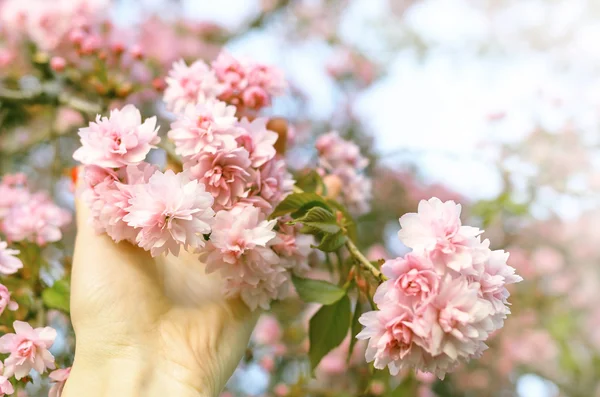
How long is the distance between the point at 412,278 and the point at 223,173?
249 millimetres

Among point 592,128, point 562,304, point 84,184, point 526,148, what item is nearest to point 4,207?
point 84,184

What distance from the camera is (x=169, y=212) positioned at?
59cm

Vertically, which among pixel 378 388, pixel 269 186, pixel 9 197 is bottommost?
pixel 378 388

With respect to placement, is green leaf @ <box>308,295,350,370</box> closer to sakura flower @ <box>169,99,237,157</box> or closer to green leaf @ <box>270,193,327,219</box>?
green leaf @ <box>270,193,327,219</box>

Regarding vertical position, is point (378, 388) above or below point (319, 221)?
below

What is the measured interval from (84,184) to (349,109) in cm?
151

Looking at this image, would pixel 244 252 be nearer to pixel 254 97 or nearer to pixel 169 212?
pixel 169 212

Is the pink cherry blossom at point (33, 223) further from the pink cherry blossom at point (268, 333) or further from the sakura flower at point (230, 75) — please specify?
the pink cherry blossom at point (268, 333)

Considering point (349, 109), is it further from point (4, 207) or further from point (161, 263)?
point (161, 263)

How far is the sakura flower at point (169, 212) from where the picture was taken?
1.94 ft

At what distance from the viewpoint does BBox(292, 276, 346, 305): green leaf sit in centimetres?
71

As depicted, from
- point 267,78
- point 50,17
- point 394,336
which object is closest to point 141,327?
point 394,336

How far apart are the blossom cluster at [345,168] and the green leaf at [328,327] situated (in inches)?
11.3

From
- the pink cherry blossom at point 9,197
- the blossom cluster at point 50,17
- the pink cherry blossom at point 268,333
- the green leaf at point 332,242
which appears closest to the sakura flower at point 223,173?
the green leaf at point 332,242
